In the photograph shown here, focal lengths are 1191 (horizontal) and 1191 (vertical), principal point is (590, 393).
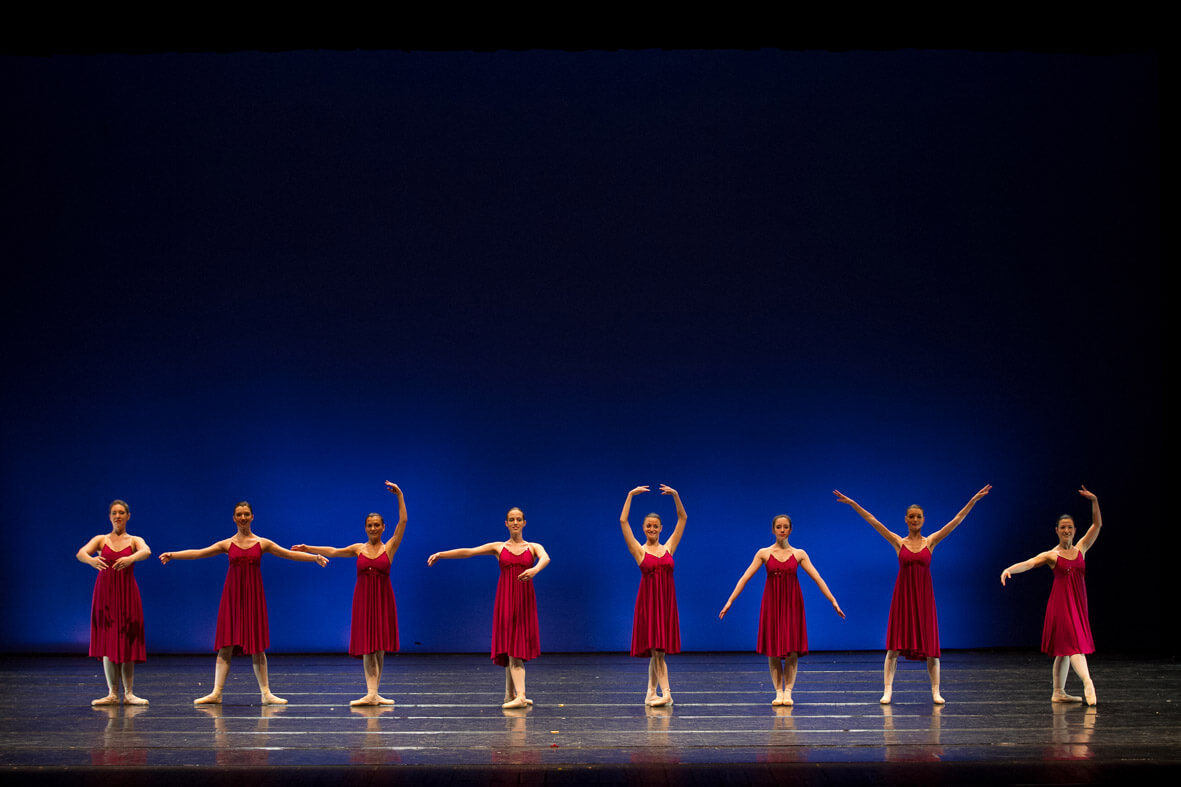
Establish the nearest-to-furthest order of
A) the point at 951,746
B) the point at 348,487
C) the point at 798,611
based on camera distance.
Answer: the point at 951,746 → the point at 798,611 → the point at 348,487

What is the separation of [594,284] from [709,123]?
1.60 metres

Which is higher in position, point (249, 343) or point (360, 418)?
point (249, 343)

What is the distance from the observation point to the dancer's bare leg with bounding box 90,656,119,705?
709cm

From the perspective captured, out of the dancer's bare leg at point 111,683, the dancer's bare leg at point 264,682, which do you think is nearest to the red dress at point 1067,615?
the dancer's bare leg at point 264,682

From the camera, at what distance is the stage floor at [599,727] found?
5.17 m

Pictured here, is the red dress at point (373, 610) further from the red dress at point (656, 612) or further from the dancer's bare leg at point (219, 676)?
the red dress at point (656, 612)

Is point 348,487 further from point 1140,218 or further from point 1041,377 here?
point 1140,218

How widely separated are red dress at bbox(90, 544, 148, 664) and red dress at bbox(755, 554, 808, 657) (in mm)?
3746

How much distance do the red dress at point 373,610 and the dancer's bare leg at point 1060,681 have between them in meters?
3.88

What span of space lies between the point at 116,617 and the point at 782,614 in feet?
13.1

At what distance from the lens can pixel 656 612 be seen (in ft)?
23.0

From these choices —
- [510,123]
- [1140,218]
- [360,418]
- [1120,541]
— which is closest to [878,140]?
[1140,218]

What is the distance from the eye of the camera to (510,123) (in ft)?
31.5

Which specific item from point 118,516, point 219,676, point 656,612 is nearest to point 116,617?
point 118,516
